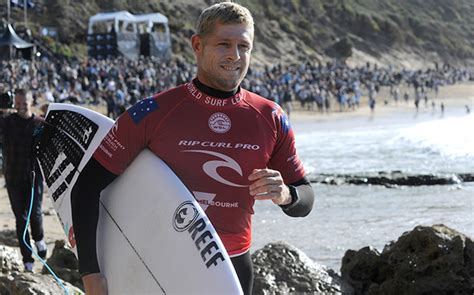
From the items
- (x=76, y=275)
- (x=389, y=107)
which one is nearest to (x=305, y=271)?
(x=76, y=275)

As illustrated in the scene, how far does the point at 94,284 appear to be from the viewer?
236cm

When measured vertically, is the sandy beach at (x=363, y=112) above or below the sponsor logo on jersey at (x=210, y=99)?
below

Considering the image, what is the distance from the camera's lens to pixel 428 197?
14.9 m

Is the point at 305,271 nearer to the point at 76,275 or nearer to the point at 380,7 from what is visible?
the point at 76,275

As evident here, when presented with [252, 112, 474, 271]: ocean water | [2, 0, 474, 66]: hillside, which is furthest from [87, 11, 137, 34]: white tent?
[252, 112, 474, 271]: ocean water

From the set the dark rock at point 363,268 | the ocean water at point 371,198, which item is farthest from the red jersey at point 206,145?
the ocean water at point 371,198

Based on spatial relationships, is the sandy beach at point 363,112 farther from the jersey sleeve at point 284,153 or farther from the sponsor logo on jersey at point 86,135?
the jersey sleeve at point 284,153

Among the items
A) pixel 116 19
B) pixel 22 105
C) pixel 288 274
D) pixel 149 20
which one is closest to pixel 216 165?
pixel 288 274

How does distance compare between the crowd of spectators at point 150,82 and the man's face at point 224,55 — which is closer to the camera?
the man's face at point 224,55

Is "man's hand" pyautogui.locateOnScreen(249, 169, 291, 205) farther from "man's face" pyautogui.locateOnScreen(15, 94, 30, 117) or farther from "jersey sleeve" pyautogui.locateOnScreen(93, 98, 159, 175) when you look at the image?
"man's face" pyautogui.locateOnScreen(15, 94, 30, 117)

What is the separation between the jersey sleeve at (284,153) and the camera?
7.96ft

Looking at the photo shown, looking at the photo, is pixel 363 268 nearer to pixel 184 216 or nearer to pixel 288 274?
pixel 288 274

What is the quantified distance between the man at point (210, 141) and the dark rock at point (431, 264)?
331cm

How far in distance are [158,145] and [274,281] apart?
3.36m
